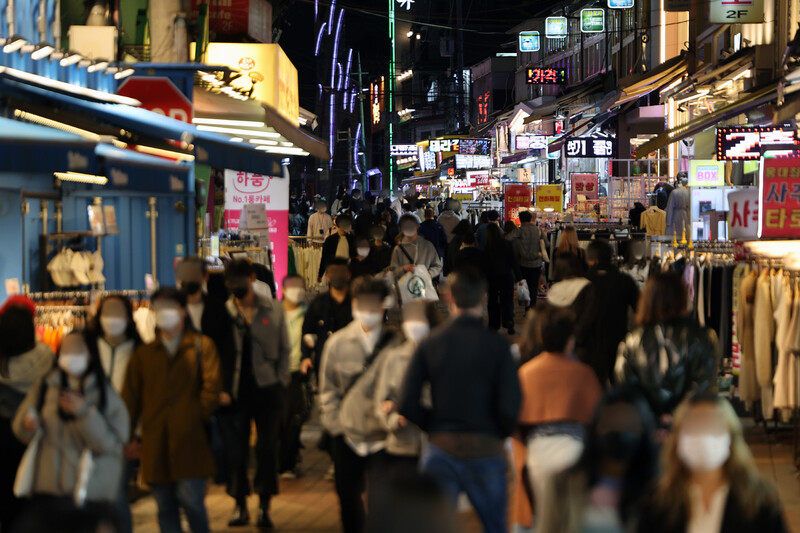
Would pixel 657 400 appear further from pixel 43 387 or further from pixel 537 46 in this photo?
pixel 537 46

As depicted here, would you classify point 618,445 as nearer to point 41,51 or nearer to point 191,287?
point 191,287

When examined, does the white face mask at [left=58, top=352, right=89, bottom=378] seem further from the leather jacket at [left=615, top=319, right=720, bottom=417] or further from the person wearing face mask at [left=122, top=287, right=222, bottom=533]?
the leather jacket at [left=615, top=319, right=720, bottom=417]

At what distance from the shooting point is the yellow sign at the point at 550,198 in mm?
30672

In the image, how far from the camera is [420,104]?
10319cm

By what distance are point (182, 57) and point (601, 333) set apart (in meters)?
8.70

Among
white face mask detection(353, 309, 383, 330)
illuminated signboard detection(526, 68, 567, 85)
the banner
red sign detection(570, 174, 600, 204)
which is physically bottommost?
white face mask detection(353, 309, 383, 330)

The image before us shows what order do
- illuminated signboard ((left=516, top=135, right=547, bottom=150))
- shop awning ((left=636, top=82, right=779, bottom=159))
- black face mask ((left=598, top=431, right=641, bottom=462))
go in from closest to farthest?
black face mask ((left=598, top=431, right=641, bottom=462)), shop awning ((left=636, top=82, right=779, bottom=159)), illuminated signboard ((left=516, top=135, right=547, bottom=150))

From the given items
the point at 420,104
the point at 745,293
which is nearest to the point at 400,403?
the point at 745,293

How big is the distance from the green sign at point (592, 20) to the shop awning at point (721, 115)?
1543 cm

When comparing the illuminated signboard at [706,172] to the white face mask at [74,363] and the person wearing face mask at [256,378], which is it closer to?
the person wearing face mask at [256,378]

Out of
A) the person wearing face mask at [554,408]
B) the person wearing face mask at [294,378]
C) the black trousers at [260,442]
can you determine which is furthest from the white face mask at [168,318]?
the person wearing face mask at [294,378]

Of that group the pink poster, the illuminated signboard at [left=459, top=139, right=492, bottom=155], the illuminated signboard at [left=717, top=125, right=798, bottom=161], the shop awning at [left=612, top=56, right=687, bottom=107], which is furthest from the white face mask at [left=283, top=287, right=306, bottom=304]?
the illuminated signboard at [left=459, top=139, right=492, bottom=155]

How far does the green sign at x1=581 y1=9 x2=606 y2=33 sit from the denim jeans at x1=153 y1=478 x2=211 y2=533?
1270 inches

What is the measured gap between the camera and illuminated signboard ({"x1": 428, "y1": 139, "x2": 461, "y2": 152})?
59713mm
